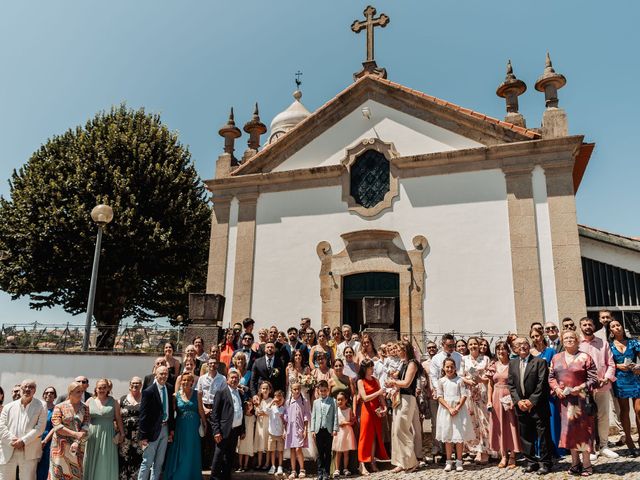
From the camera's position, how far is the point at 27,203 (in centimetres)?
1689

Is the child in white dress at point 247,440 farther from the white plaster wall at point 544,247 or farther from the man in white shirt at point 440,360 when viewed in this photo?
the white plaster wall at point 544,247

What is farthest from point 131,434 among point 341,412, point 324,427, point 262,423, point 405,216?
point 405,216

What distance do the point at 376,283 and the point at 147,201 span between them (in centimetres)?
941

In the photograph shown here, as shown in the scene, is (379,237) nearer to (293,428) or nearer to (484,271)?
(484,271)

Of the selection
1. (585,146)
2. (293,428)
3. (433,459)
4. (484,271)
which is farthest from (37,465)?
(585,146)

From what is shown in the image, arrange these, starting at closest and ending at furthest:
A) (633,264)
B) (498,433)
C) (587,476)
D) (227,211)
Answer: (587,476) < (498,433) < (633,264) < (227,211)

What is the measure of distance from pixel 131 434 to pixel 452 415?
4.29 meters

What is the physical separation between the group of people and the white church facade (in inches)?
166

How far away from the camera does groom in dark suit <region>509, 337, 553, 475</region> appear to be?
6.29m

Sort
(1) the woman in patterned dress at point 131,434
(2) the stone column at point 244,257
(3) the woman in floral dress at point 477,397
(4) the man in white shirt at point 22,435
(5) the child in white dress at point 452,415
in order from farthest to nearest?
(2) the stone column at point 244,257, (3) the woman in floral dress at point 477,397, (5) the child in white dress at point 452,415, (1) the woman in patterned dress at point 131,434, (4) the man in white shirt at point 22,435

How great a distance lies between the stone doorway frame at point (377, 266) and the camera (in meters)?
12.2

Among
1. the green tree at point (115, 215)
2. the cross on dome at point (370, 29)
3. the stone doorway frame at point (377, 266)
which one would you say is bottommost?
the stone doorway frame at point (377, 266)

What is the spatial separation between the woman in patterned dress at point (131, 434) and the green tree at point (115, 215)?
11135 millimetres

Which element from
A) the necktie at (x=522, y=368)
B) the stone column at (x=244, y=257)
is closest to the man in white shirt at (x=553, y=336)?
the necktie at (x=522, y=368)
